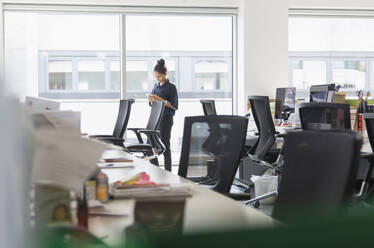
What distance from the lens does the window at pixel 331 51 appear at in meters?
8.77

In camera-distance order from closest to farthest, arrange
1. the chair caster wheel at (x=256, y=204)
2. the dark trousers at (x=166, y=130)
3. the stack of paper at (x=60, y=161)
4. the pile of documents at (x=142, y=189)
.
Result: the stack of paper at (x=60, y=161) < the pile of documents at (x=142, y=189) < the chair caster wheel at (x=256, y=204) < the dark trousers at (x=166, y=130)

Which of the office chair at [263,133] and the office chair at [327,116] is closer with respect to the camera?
the office chair at [327,116]

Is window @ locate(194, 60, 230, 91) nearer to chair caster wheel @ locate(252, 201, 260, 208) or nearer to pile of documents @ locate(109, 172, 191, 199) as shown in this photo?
chair caster wheel @ locate(252, 201, 260, 208)

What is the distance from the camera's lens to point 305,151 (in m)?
1.82

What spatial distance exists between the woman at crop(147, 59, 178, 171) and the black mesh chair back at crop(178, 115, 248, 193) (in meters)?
3.62

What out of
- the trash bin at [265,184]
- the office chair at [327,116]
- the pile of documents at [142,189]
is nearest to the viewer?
the pile of documents at [142,189]

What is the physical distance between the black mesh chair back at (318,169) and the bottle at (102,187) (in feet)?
1.79

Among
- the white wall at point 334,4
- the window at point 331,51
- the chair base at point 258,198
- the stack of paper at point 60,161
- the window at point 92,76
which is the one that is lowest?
the chair base at point 258,198

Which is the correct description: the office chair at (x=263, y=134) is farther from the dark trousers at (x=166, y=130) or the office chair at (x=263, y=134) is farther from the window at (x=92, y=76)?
the window at (x=92, y=76)

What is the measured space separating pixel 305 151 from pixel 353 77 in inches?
305

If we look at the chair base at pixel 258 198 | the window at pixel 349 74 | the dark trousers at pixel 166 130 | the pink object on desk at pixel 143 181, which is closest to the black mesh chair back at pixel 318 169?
the pink object on desk at pixel 143 181

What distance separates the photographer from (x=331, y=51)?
8.93 meters

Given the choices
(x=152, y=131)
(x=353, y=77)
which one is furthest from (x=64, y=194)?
(x=353, y=77)

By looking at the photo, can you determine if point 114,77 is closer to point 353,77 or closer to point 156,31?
point 156,31
